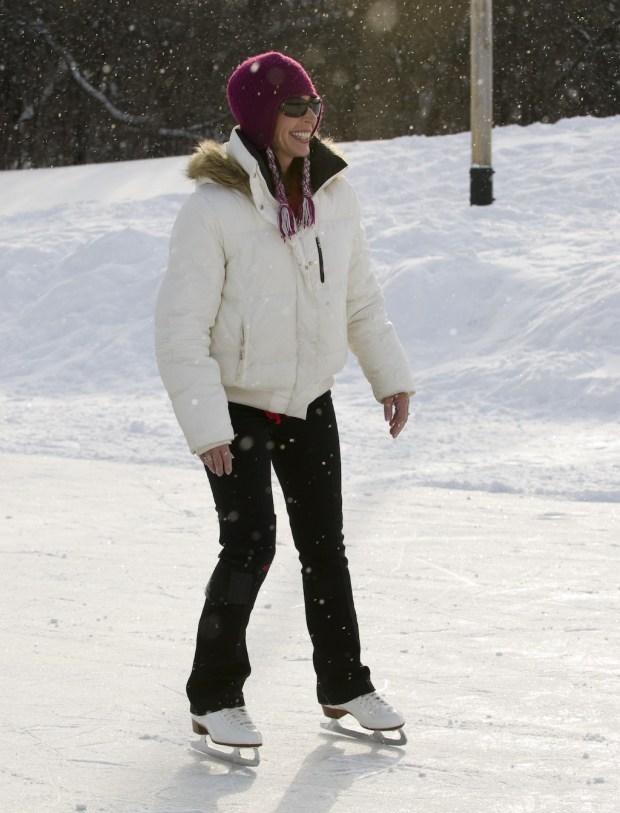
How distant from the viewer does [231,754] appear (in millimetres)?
3168

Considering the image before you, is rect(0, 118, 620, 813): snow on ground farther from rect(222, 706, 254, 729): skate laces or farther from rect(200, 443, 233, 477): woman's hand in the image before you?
rect(200, 443, 233, 477): woman's hand

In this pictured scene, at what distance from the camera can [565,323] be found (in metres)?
9.27

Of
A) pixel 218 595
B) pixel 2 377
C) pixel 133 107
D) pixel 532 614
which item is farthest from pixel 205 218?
pixel 133 107

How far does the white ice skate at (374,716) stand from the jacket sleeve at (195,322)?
74cm

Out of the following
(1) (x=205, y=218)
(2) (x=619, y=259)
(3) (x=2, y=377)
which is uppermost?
(1) (x=205, y=218)

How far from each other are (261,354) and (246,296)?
0.13 m

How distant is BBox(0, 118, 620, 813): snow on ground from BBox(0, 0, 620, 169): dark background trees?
147 cm

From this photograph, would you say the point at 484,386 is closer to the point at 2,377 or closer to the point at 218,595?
the point at 2,377

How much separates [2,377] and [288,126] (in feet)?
23.8

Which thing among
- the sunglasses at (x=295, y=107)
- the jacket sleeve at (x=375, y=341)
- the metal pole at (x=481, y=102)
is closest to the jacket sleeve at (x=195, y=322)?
the sunglasses at (x=295, y=107)

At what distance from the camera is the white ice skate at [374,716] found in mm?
3250

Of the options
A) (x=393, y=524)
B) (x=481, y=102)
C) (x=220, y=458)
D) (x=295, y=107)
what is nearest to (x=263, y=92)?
(x=295, y=107)

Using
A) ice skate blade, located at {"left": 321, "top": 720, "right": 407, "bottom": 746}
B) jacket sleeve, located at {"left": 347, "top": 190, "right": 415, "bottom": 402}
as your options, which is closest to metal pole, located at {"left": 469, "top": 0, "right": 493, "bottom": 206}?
jacket sleeve, located at {"left": 347, "top": 190, "right": 415, "bottom": 402}

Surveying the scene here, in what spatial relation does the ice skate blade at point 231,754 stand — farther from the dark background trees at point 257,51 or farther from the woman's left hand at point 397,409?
the dark background trees at point 257,51
